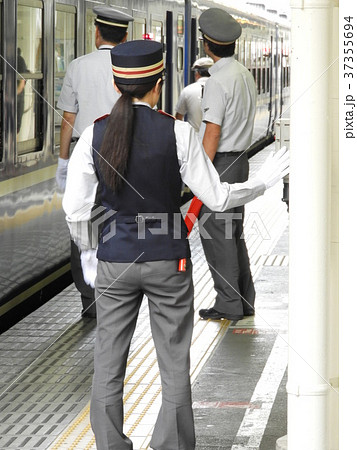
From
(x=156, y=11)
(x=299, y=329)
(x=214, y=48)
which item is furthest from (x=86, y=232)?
(x=156, y=11)

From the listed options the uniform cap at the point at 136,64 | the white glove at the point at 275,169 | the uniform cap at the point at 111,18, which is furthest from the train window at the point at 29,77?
the white glove at the point at 275,169

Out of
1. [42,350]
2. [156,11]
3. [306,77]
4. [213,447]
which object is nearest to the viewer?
[306,77]

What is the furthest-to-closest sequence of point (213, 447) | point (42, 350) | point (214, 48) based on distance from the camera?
point (214, 48), point (42, 350), point (213, 447)

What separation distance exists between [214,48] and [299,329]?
3319 millimetres

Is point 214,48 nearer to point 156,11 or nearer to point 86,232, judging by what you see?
point 86,232

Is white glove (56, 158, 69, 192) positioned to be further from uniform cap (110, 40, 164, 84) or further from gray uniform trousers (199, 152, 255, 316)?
uniform cap (110, 40, 164, 84)

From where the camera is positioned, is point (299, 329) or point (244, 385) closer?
point (299, 329)

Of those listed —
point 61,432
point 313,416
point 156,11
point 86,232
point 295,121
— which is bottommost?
point 61,432

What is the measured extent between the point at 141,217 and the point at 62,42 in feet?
14.7

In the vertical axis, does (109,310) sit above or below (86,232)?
below

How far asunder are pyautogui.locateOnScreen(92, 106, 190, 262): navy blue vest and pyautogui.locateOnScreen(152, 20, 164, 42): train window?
24.7 feet

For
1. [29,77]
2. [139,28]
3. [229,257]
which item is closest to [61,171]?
[29,77]

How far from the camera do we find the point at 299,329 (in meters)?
3.55

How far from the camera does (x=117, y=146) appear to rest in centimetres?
379
